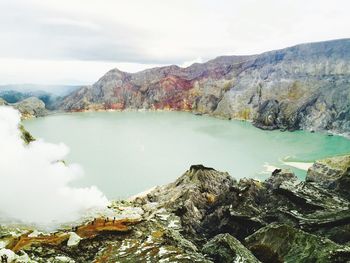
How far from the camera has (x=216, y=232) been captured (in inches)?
896

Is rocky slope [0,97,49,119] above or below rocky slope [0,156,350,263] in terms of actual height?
below

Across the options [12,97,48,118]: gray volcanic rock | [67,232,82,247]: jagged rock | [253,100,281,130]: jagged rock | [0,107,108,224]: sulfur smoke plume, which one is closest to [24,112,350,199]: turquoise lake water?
[253,100,281,130]: jagged rock

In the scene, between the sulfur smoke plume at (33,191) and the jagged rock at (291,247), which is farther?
the sulfur smoke plume at (33,191)

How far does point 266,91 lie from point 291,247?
13151cm

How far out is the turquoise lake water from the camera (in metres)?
52.2

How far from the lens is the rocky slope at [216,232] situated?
1572cm

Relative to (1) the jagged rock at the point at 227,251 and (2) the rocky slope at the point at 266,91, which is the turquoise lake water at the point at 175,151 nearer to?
(2) the rocky slope at the point at 266,91

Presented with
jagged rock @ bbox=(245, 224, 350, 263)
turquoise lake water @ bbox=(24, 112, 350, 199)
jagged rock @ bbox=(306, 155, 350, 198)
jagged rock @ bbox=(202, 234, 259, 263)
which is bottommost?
turquoise lake water @ bbox=(24, 112, 350, 199)

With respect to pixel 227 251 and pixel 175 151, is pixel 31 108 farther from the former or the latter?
pixel 227 251

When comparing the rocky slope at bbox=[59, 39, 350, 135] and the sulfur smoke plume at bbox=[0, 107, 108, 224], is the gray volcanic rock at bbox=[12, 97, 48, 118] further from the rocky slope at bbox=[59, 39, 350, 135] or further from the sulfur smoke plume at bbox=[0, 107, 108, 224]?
the sulfur smoke plume at bbox=[0, 107, 108, 224]

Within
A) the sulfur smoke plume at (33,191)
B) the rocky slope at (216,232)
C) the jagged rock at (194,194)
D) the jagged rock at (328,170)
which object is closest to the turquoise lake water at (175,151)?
the jagged rock at (194,194)

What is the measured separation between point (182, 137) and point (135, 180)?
4733 cm

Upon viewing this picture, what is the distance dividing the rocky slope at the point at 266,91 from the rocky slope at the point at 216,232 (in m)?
84.2

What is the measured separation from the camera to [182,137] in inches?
3802
